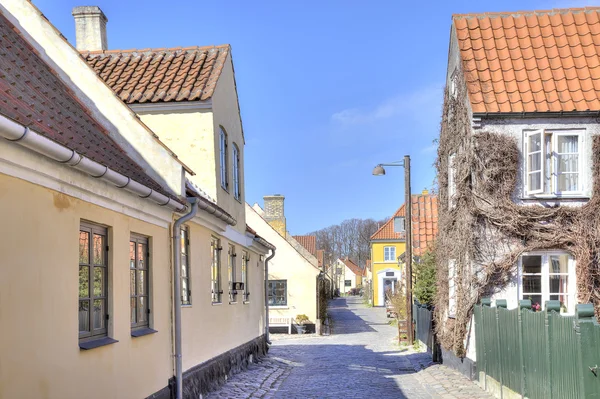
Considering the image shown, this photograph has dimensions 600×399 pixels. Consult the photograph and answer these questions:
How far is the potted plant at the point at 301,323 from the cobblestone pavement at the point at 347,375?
5469mm

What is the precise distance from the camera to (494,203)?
13242 millimetres

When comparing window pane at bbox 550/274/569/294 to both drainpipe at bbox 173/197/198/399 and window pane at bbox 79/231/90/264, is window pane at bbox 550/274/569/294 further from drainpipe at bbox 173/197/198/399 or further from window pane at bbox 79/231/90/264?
window pane at bbox 79/231/90/264

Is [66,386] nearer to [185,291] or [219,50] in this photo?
[185,291]

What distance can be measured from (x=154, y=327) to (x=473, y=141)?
7439 mm

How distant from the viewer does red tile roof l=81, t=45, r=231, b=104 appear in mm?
13023

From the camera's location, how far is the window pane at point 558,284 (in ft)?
43.3

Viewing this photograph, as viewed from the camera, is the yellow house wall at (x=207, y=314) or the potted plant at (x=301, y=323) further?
the potted plant at (x=301, y=323)

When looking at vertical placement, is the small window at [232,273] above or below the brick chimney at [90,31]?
below

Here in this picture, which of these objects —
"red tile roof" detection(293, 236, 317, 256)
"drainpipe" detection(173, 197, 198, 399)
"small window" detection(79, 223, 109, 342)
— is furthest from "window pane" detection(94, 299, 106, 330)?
"red tile roof" detection(293, 236, 317, 256)

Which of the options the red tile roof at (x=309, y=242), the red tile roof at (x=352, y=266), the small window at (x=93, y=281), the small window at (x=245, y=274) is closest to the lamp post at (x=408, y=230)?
the small window at (x=245, y=274)

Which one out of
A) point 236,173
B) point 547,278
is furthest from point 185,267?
point 547,278

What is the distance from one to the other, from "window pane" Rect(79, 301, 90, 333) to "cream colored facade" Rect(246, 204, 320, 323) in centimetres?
2422

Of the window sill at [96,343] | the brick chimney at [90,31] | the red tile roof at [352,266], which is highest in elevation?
the brick chimney at [90,31]

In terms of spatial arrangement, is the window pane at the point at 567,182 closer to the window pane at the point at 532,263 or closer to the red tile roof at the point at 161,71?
the window pane at the point at 532,263
